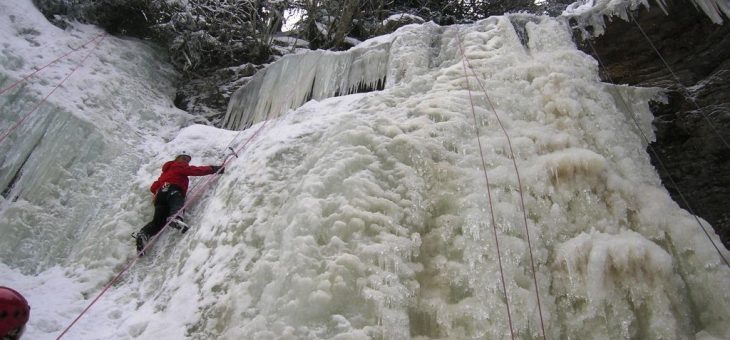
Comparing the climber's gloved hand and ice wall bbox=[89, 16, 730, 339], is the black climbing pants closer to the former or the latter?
ice wall bbox=[89, 16, 730, 339]

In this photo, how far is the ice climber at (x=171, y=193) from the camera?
466cm

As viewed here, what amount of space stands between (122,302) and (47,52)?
3706 millimetres

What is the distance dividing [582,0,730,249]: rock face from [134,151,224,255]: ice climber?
14.4 ft

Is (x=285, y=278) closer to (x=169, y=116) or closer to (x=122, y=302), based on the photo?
(x=122, y=302)

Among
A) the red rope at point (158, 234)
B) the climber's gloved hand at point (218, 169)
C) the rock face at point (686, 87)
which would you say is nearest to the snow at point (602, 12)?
the rock face at point (686, 87)

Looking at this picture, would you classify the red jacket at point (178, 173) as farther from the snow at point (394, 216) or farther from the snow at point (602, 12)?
the snow at point (602, 12)

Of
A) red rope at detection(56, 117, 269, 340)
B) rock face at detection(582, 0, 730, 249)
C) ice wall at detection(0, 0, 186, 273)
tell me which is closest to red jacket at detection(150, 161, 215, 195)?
red rope at detection(56, 117, 269, 340)

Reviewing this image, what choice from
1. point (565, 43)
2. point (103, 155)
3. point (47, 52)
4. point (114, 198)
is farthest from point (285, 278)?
point (47, 52)

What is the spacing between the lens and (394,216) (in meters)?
3.62

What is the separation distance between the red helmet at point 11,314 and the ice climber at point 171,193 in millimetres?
2157

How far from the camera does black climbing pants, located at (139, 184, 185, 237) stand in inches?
185

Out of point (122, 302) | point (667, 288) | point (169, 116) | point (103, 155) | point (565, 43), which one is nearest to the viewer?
point (667, 288)

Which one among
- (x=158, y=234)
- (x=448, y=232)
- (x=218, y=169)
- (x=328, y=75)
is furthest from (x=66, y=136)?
(x=448, y=232)

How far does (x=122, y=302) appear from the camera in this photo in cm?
412
